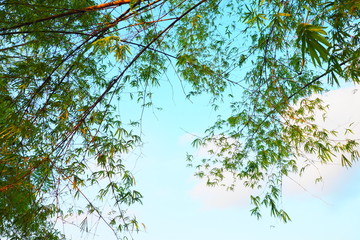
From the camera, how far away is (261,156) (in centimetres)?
362

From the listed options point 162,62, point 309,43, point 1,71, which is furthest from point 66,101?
point 309,43

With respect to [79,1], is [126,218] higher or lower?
lower

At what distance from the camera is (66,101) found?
2.70 metres

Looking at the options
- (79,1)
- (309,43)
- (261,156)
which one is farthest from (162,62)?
(309,43)

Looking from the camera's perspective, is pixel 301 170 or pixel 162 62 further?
pixel 162 62

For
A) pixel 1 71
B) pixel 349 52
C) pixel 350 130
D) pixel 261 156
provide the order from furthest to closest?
pixel 261 156
pixel 1 71
pixel 350 130
pixel 349 52

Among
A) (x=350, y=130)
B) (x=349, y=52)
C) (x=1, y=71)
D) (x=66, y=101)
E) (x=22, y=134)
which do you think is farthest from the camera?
(x=1, y=71)

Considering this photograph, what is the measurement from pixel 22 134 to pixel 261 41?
6.12 feet

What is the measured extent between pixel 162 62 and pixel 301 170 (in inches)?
77.3

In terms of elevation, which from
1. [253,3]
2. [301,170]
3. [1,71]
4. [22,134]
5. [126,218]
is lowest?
[126,218]

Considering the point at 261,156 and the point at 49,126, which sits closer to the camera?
the point at 49,126

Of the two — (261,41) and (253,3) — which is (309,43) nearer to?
(261,41)

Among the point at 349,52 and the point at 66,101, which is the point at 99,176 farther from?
the point at 349,52

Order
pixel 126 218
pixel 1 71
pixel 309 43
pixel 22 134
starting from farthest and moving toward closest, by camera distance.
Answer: pixel 1 71 < pixel 126 218 < pixel 22 134 < pixel 309 43
